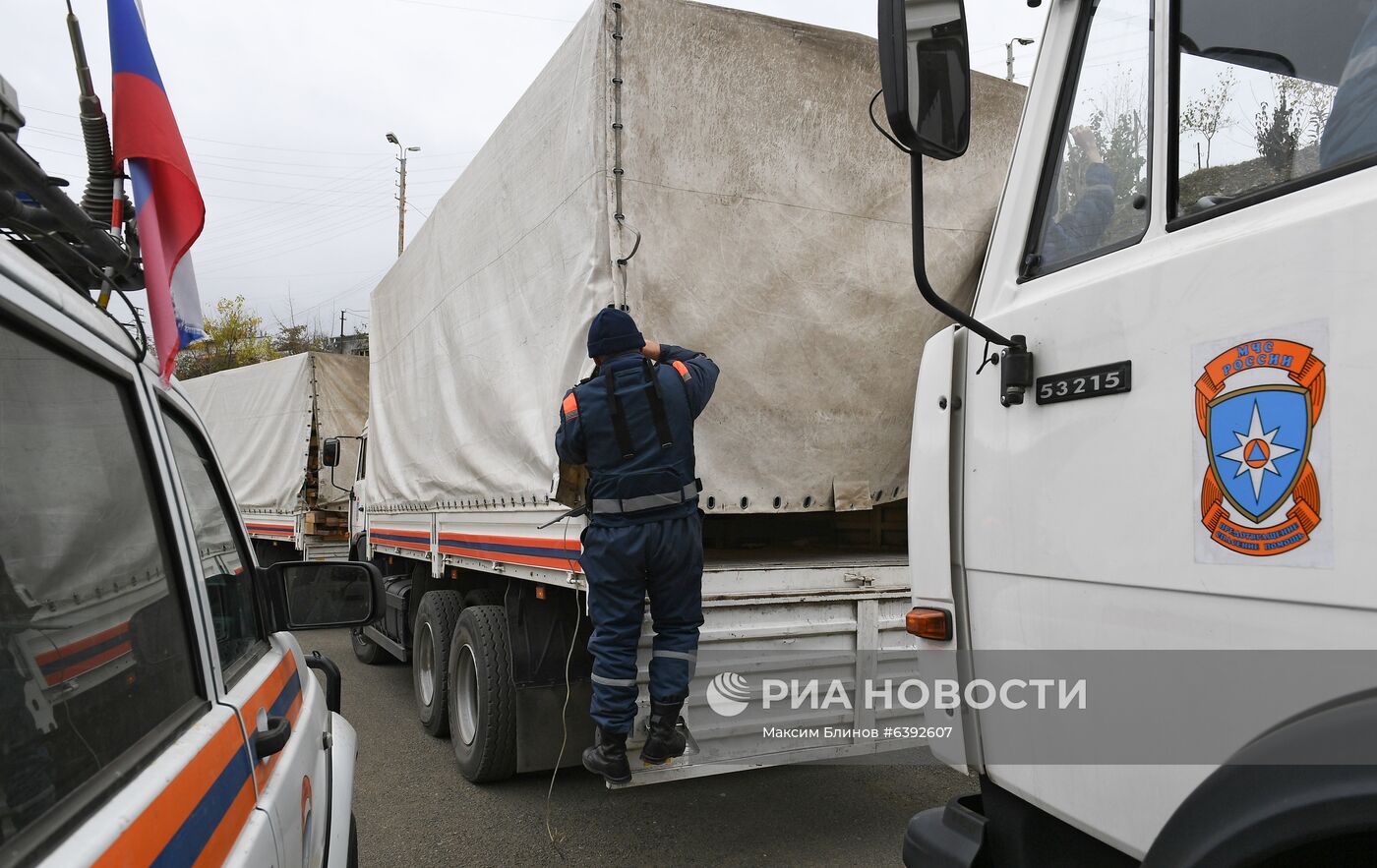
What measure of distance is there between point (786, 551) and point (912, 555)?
263cm

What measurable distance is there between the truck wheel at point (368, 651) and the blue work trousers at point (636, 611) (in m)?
5.74

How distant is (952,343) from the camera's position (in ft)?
7.12

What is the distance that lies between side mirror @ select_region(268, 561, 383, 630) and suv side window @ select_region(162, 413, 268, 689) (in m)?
0.08

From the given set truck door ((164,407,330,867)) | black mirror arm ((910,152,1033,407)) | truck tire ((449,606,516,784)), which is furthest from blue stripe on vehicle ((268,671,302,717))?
truck tire ((449,606,516,784))

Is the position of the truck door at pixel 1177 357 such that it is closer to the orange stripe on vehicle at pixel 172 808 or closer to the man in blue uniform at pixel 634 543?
the orange stripe on vehicle at pixel 172 808

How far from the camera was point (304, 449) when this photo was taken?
11914 millimetres

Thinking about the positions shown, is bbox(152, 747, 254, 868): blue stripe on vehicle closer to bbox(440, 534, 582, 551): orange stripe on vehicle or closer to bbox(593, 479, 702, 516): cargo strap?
bbox(593, 479, 702, 516): cargo strap

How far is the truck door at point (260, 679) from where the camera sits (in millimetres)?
1733

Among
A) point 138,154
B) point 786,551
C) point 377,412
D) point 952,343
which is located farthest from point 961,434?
point 377,412

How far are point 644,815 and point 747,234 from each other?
2842 mm

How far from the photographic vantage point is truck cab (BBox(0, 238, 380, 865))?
1.03 metres

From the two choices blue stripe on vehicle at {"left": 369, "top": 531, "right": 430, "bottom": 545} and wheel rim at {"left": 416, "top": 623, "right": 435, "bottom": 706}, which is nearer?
wheel rim at {"left": 416, "top": 623, "right": 435, "bottom": 706}

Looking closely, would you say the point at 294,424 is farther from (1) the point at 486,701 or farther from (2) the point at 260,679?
(2) the point at 260,679

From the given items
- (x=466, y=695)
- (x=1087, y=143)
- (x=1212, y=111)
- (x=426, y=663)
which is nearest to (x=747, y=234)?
(x=1087, y=143)
